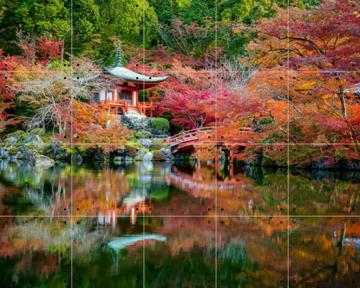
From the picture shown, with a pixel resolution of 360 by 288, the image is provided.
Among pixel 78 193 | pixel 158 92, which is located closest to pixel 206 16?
pixel 158 92

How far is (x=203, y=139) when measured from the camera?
6891mm

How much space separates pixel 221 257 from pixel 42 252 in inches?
46.0

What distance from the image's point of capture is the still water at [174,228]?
106 inches

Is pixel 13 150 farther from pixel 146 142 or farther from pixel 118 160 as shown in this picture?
pixel 146 142

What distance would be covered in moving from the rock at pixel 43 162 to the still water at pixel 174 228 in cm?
12

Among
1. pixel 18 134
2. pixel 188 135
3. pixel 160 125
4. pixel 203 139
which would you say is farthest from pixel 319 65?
pixel 18 134

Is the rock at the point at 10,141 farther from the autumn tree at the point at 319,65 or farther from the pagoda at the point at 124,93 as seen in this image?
the autumn tree at the point at 319,65

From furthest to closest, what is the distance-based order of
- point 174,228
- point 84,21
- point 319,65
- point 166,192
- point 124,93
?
point 84,21 → point 124,93 → point 319,65 → point 166,192 → point 174,228

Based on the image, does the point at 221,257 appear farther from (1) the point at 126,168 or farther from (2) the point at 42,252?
(1) the point at 126,168

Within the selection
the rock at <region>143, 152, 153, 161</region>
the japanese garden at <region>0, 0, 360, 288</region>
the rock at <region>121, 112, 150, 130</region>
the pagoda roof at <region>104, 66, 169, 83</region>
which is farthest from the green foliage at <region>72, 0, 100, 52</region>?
the rock at <region>143, 152, 153, 161</region>

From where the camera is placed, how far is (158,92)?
7043 mm

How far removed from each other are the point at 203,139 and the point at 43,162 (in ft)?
8.06

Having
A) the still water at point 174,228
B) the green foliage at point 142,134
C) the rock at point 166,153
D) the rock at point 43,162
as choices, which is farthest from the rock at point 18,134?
the rock at point 166,153

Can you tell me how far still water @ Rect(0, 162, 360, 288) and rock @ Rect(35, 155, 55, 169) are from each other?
0.40 ft
